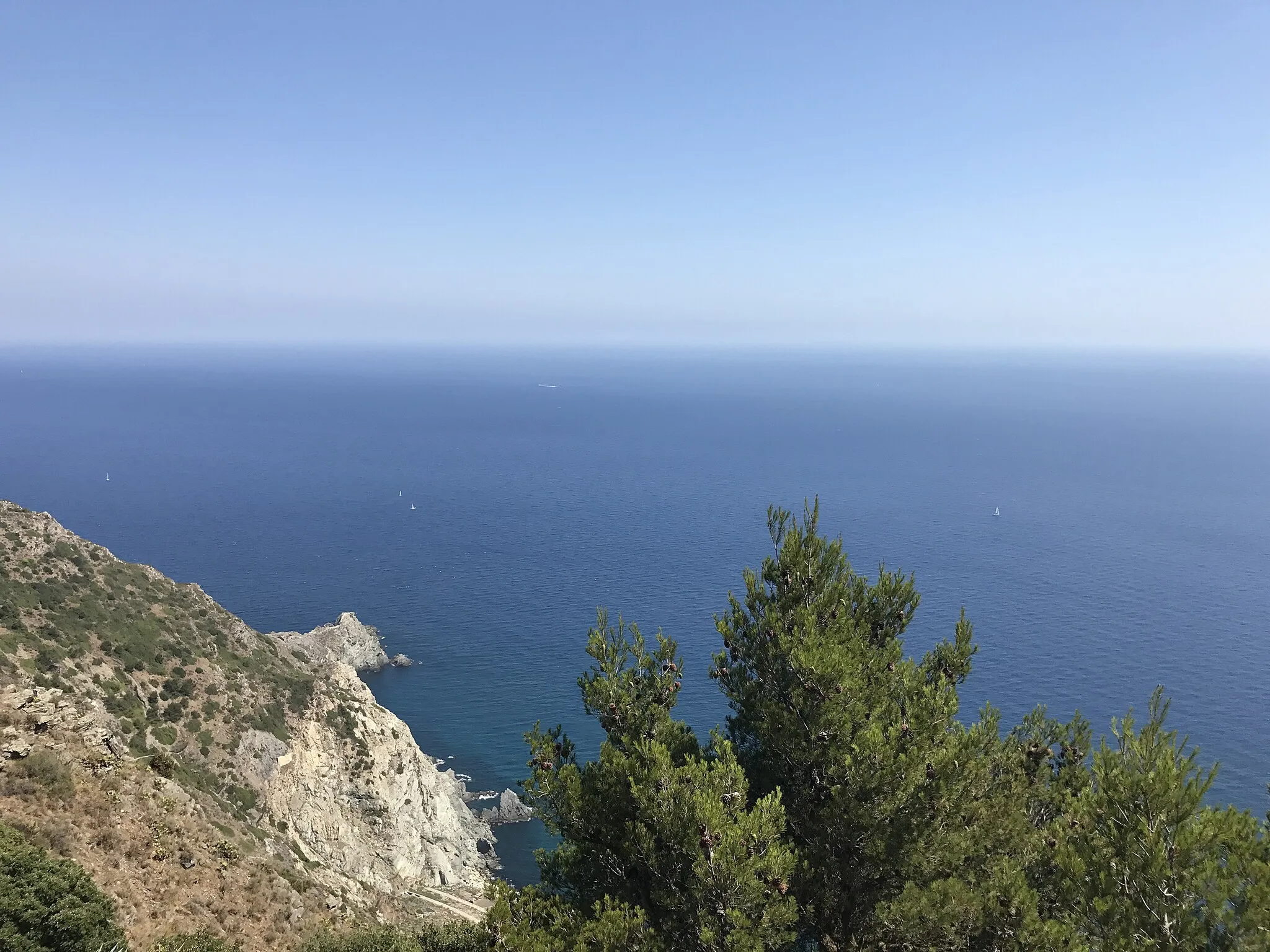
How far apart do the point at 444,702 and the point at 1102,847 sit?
6266cm

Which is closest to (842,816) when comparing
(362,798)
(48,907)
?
(48,907)

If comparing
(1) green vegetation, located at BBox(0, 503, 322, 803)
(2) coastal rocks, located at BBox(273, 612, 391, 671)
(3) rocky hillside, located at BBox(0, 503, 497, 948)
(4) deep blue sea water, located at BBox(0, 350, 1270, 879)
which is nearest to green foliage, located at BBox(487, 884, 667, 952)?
(3) rocky hillside, located at BBox(0, 503, 497, 948)

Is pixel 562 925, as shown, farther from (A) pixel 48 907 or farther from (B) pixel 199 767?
(B) pixel 199 767

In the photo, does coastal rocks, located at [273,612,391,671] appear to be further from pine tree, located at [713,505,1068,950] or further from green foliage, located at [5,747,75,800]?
pine tree, located at [713,505,1068,950]

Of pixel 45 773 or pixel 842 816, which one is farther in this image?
pixel 45 773

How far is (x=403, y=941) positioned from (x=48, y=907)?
7013mm

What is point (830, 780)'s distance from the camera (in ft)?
38.5

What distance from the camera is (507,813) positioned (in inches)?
1965

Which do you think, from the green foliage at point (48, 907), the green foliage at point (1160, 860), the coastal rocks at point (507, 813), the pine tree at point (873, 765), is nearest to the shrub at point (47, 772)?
the green foliage at point (48, 907)

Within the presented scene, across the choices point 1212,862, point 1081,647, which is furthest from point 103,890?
point 1081,647

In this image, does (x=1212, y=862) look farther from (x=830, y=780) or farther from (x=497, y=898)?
(x=497, y=898)

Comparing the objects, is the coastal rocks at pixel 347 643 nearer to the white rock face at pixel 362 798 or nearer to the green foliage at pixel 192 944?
the white rock face at pixel 362 798

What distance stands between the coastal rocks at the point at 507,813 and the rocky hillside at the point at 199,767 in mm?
1725

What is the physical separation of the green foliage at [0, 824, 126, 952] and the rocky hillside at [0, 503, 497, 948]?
10.7ft
